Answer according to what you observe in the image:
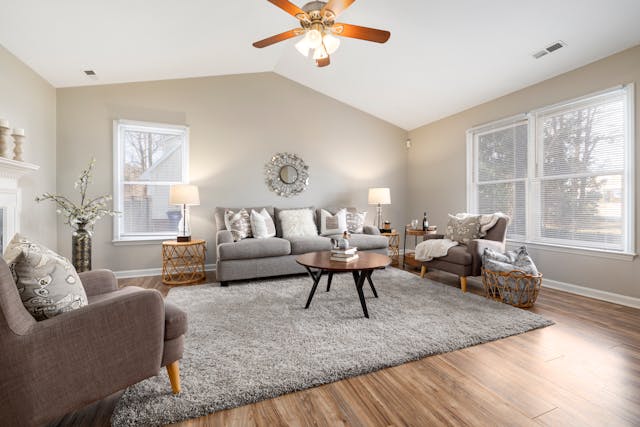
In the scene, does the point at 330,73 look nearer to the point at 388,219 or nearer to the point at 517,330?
the point at 388,219

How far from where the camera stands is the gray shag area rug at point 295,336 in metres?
1.58

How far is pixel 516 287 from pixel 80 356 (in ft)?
10.9

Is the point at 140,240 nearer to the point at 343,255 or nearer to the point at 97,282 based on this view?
the point at 97,282

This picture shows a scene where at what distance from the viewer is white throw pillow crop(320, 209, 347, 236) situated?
4.74 metres

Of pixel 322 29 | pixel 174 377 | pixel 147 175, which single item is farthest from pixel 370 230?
pixel 174 377

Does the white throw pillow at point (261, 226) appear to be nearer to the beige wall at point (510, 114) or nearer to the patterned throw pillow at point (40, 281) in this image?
the patterned throw pillow at point (40, 281)

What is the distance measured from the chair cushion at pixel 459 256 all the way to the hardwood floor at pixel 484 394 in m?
1.19

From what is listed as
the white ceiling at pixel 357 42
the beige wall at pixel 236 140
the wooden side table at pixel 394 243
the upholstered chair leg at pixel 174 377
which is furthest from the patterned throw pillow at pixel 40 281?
the wooden side table at pixel 394 243

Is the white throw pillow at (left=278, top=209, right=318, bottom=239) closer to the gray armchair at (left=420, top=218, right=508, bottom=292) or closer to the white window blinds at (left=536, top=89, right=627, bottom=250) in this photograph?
the gray armchair at (left=420, top=218, right=508, bottom=292)

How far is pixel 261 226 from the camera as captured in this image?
13.9ft

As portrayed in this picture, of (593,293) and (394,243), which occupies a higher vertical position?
(394,243)

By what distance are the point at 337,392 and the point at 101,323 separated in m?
1.18

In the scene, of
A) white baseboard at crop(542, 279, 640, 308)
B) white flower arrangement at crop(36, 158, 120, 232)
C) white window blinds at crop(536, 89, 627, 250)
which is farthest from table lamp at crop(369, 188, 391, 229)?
white flower arrangement at crop(36, 158, 120, 232)

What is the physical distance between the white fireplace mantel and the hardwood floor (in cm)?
234
